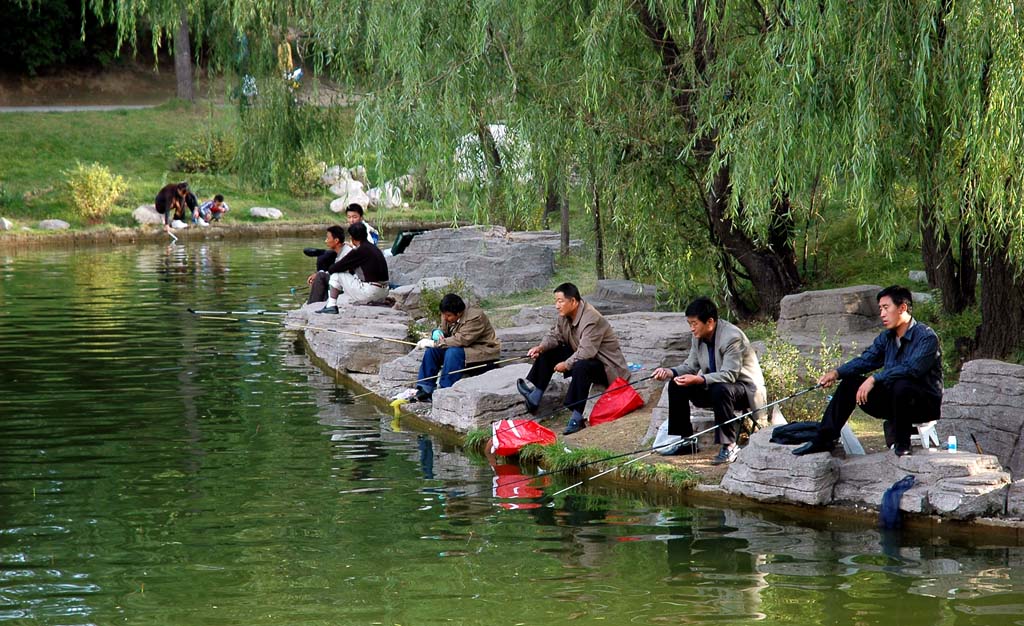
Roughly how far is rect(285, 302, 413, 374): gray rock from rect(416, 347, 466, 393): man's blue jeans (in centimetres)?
177

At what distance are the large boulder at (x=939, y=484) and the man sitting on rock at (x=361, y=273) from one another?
10.1 metres

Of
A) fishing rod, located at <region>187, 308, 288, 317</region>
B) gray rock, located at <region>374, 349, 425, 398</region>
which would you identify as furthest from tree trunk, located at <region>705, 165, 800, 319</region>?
fishing rod, located at <region>187, 308, 288, 317</region>

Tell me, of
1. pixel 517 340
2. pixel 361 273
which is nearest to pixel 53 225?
pixel 361 273

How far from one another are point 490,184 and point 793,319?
155 inches

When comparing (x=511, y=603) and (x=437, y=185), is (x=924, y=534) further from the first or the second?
(x=437, y=185)

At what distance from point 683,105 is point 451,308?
3576mm

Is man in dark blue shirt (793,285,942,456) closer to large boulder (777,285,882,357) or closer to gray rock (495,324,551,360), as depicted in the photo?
large boulder (777,285,882,357)

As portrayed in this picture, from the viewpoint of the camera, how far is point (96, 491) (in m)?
10.3

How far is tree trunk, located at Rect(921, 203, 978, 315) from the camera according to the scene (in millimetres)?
13656

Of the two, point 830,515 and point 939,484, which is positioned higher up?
point 939,484

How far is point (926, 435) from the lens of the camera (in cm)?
938

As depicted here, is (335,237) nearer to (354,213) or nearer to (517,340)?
(354,213)

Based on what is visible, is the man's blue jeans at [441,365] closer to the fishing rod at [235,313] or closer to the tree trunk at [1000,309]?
the tree trunk at [1000,309]

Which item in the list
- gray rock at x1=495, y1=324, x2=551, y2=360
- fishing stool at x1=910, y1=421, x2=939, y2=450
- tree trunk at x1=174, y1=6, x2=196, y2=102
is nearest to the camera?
fishing stool at x1=910, y1=421, x2=939, y2=450
